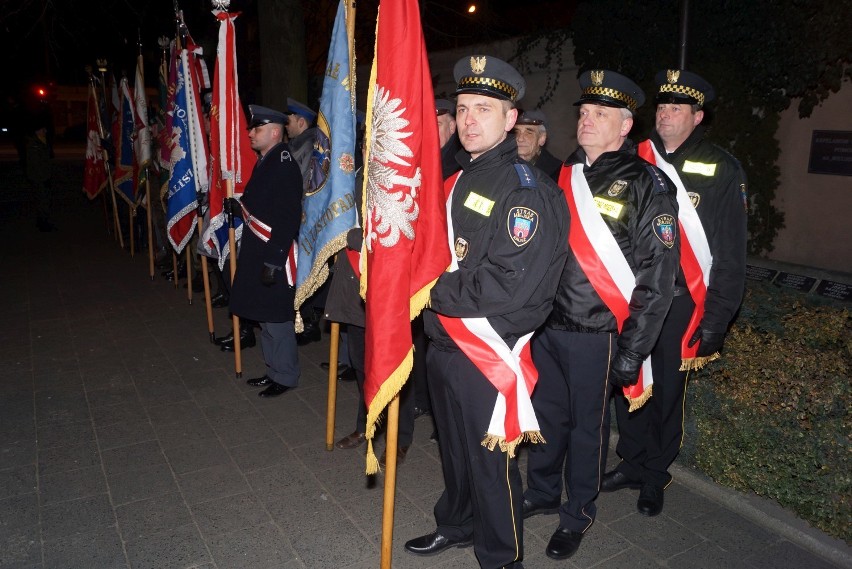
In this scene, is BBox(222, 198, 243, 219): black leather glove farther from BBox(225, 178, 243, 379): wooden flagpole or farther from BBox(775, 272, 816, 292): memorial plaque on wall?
BBox(775, 272, 816, 292): memorial plaque on wall

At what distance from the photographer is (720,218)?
3.75 m

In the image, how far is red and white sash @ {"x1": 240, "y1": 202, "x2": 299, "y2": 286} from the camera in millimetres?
5309

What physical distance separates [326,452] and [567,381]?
1935 millimetres

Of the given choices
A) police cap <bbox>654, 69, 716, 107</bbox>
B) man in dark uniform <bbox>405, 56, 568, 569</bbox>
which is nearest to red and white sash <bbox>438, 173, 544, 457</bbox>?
man in dark uniform <bbox>405, 56, 568, 569</bbox>

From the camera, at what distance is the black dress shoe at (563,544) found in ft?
11.4

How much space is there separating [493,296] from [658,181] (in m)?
1.17

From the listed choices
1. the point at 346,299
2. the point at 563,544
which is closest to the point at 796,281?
the point at 563,544

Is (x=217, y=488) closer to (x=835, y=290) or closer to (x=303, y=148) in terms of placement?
(x=303, y=148)

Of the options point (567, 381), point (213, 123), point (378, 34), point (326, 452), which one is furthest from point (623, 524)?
point (213, 123)

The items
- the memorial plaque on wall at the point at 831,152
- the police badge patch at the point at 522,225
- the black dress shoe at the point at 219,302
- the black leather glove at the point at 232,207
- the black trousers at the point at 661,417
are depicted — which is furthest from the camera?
the black dress shoe at the point at 219,302

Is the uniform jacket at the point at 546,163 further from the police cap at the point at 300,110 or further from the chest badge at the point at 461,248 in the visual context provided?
the chest badge at the point at 461,248

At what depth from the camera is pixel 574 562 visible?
136 inches

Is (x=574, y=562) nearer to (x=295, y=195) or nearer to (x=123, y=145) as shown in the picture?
(x=295, y=195)

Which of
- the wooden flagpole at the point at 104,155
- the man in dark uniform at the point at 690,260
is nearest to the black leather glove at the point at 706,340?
the man in dark uniform at the point at 690,260
